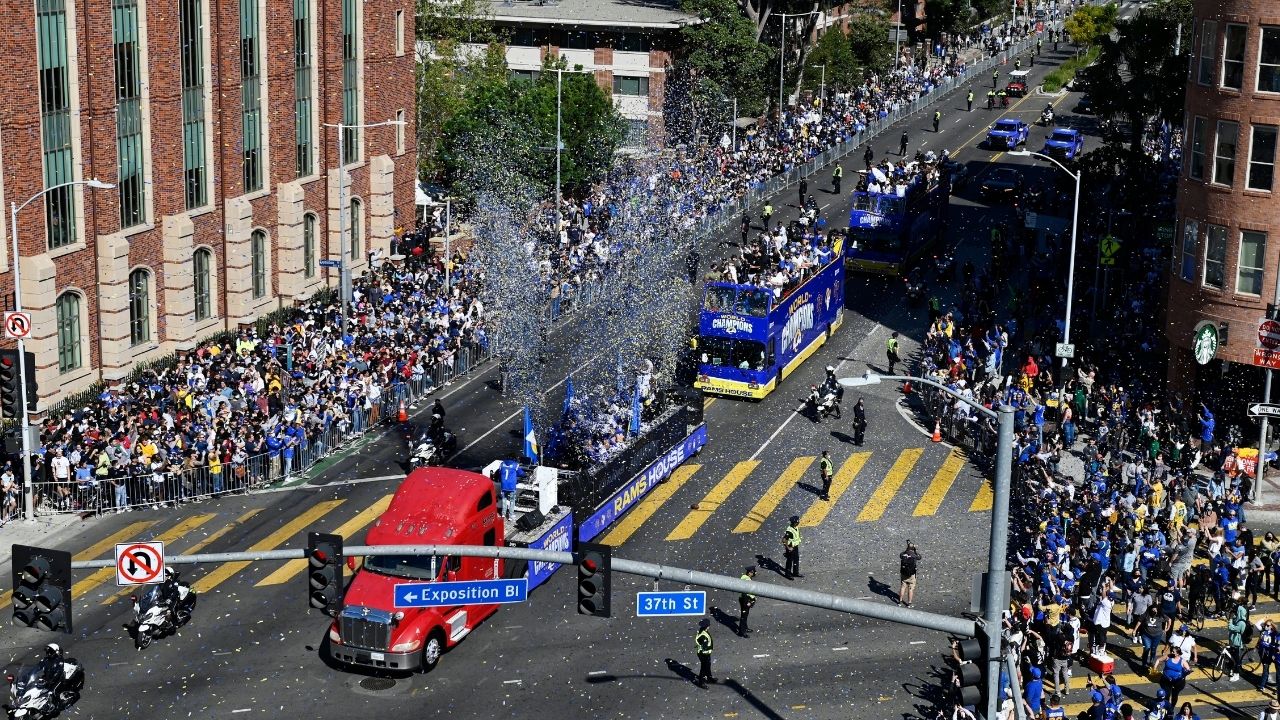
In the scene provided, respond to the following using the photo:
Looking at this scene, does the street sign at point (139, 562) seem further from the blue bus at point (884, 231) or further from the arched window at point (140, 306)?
the blue bus at point (884, 231)

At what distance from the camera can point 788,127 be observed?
9569 centimetres

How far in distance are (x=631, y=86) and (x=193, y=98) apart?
43.5 metres

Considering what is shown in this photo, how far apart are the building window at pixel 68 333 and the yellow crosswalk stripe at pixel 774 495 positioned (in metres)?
21.9

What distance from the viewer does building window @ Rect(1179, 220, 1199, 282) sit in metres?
52.9

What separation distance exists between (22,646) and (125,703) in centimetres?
386

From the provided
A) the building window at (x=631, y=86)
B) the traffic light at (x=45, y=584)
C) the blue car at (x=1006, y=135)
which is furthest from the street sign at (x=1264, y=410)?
the building window at (x=631, y=86)

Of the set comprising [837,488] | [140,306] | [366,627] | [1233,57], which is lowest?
[837,488]

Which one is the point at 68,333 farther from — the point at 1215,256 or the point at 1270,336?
the point at 1270,336

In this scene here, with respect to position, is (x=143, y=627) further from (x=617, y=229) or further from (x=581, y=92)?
(x=581, y=92)

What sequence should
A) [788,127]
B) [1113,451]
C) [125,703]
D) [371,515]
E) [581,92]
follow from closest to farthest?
[125,703] < [371,515] < [1113,451] < [581,92] < [788,127]

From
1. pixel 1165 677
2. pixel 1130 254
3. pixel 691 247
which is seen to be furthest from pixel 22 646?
pixel 1130 254

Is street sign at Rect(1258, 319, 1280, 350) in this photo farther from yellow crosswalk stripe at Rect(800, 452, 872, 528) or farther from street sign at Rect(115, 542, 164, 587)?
street sign at Rect(115, 542, 164, 587)

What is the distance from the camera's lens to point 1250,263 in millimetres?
51406

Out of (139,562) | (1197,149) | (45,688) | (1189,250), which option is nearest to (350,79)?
(1197,149)
